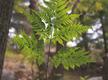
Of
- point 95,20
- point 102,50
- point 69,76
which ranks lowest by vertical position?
point 69,76

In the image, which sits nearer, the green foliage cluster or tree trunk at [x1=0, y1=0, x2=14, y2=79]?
the green foliage cluster

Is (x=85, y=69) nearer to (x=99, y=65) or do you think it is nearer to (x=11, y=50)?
(x=99, y=65)

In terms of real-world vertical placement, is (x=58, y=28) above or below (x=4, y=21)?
below

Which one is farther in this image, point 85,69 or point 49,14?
point 85,69

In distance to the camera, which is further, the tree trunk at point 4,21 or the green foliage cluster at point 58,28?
the tree trunk at point 4,21

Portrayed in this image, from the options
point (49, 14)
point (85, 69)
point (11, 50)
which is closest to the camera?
point (49, 14)

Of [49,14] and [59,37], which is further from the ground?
[49,14]

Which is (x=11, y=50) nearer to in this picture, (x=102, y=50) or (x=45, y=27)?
(x=102, y=50)

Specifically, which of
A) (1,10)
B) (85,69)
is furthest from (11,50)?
(1,10)

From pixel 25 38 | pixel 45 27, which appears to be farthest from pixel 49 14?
pixel 25 38

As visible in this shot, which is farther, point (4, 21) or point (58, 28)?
point (4, 21)

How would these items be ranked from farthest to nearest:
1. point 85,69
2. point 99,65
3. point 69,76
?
point 99,65
point 85,69
point 69,76
